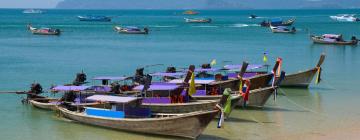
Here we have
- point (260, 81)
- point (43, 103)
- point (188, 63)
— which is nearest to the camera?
point (43, 103)

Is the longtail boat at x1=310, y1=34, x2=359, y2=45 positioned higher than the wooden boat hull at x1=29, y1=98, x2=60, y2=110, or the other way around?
the longtail boat at x1=310, y1=34, x2=359, y2=45

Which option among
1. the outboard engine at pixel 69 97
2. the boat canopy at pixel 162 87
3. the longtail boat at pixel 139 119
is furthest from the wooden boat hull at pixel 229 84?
the outboard engine at pixel 69 97

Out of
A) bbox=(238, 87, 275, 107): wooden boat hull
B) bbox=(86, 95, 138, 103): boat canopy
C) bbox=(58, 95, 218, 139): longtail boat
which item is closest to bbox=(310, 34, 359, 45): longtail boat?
bbox=(238, 87, 275, 107): wooden boat hull

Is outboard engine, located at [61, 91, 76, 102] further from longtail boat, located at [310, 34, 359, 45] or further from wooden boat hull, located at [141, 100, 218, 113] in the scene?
longtail boat, located at [310, 34, 359, 45]

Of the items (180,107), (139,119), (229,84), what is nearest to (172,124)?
(139,119)

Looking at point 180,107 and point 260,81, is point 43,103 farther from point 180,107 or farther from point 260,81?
point 260,81

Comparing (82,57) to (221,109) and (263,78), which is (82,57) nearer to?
(263,78)

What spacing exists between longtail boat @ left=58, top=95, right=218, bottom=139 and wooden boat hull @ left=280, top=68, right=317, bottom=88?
12.2m

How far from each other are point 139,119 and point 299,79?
14091 millimetres

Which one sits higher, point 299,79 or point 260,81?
point 260,81

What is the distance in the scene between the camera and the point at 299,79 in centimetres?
3145

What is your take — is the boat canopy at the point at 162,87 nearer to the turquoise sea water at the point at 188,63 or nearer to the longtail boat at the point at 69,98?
the longtail boat at the point at 69,98

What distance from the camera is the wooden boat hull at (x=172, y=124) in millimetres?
18938

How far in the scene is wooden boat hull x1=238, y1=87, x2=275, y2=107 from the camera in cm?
2478
